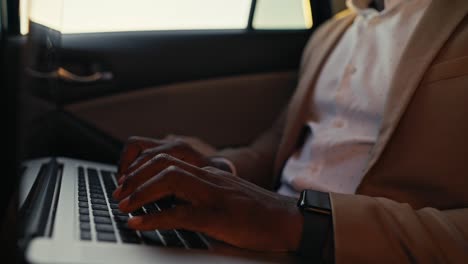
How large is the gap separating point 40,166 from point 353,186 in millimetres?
583

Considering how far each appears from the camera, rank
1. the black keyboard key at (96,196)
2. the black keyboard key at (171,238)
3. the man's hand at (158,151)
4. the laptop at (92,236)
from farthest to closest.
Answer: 1. the man's hand at (158,151)
2. the black keyboard key at (96,196)
3. the black keyboard key at (171,238)
4. the laptop at (92,236)

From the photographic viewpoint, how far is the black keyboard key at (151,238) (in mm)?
721

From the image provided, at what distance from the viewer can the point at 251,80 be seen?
1.76m

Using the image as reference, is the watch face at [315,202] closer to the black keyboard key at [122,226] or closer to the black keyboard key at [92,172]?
the black keyboard key at [122,226]

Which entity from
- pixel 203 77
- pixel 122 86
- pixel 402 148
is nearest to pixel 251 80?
pixel 203 77

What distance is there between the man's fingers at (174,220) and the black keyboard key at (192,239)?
2cm

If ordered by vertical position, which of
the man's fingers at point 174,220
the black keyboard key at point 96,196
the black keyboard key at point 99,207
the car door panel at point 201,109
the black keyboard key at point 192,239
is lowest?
the car door panel at point 201,109

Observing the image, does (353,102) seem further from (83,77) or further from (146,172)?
(83,77)

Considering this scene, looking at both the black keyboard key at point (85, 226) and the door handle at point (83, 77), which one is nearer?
the black keyboard key at point (85, 226)

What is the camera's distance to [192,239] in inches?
30.0

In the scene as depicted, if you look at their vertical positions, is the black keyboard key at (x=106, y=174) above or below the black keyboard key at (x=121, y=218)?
below

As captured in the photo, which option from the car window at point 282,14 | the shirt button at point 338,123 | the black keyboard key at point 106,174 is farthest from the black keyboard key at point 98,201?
the car window at point 282,14

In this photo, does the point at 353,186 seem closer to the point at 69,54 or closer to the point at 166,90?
the point at 166,90

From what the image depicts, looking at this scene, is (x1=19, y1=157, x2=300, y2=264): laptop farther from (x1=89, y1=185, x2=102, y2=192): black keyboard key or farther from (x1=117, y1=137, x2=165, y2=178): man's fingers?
(x1=117, y1=137, x2=165, y2=178): man's fingers
